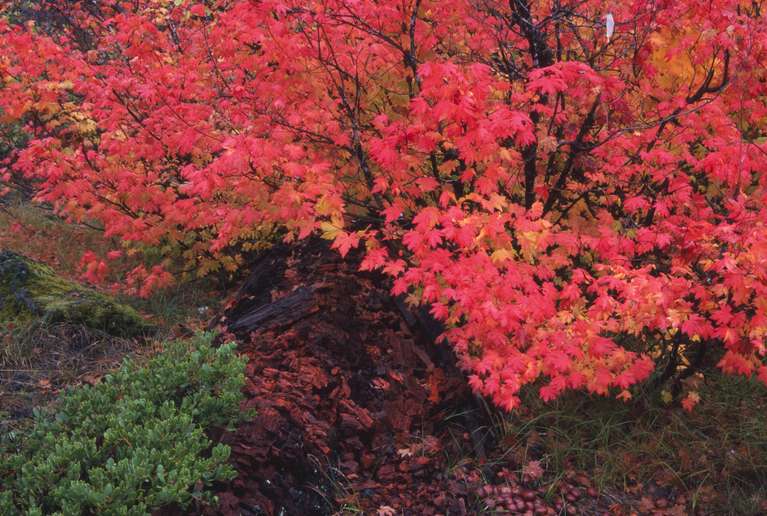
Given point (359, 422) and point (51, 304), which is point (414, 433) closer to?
point (359, 422)

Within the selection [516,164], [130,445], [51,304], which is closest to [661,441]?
[516,164]

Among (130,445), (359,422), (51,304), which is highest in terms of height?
(51,304)

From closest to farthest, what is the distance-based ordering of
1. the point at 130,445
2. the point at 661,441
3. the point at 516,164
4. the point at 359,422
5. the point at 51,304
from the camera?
the point at 130,445 < the point at 661,441 < the point at 359,422 < the point at 516,164 < the point at 51,304

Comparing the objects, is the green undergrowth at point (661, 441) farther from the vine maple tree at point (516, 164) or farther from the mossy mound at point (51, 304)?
the mossy mound at point (51, 304)

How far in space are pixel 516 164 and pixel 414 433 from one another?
2844 millimetres

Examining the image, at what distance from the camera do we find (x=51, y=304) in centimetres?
667

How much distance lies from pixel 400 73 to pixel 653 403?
4.14 m

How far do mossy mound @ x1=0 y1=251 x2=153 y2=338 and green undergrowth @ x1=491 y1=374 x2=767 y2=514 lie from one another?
4110 mm

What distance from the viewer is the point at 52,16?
53.3 ft

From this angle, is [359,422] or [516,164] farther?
[516,164]

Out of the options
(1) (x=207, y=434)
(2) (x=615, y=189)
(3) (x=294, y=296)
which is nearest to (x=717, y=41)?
(2) (x=615, y=189)

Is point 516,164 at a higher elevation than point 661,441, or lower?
higher

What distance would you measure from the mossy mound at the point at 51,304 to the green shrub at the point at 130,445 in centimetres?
203

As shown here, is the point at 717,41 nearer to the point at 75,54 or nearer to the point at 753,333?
the point at 753,333
